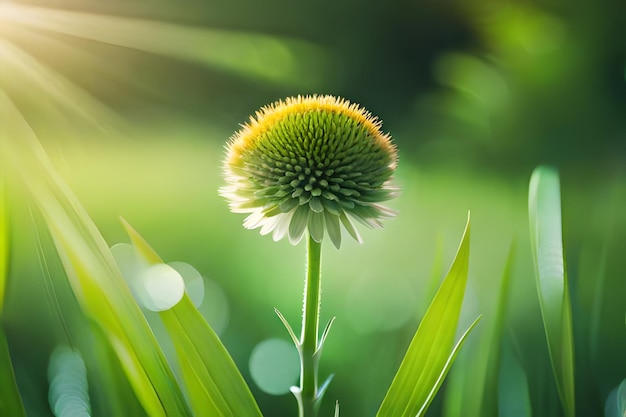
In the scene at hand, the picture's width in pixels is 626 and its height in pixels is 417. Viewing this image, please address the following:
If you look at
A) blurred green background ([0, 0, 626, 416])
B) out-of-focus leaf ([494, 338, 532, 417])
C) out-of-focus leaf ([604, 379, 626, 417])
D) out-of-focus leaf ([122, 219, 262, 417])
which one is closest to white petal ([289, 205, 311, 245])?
out-of-focus leaf ([122, 219, 262, 417])

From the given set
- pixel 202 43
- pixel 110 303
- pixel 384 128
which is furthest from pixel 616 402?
pixel 202 43

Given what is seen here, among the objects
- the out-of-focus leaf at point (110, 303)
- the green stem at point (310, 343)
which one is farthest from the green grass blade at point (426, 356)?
the out-of-focus leaf at point (110, 303)

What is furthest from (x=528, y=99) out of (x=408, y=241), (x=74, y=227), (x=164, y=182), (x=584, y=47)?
(x=74, y=227)

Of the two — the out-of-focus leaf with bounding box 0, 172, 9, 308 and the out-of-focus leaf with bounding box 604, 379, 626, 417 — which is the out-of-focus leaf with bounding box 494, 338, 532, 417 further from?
the out-of-focus leaf with bounding box 0, 172, 9, 308

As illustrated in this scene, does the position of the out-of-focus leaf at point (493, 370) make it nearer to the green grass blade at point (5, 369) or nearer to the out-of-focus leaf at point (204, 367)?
the out-of-focus leaf at point (204, 367)

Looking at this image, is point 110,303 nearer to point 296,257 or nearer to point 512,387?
point 296,257

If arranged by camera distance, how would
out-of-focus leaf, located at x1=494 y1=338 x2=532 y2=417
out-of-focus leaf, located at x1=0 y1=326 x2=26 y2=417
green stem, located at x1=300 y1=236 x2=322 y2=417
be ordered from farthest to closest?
out-of-focus leaf, located at x1=494 y1=338 x2=532 y2=417, out-of-focus leaf, located at x1=0 y1=326 x2=26 y2=417, green stem, located at x1=300 y1=236 x2=322 y2=417

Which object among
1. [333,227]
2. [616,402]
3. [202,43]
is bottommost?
[616,402]
